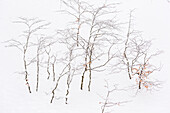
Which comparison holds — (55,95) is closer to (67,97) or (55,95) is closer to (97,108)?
(67,97)

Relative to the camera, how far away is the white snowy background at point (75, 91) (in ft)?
16.9

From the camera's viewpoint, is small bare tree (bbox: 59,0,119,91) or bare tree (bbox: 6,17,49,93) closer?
bare tree (bbox: 6,17,49,93)

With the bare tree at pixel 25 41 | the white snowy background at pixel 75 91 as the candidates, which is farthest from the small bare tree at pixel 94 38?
the bare tree at pixel 25 41

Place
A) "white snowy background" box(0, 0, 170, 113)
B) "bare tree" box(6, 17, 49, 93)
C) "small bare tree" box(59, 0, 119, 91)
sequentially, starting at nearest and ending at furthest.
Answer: "white snowy background" box(0, 0, 170, 113) → "bare tree" box(6, 17, 49, 93) → "small bare tree" box(59, 0, 119, 91)

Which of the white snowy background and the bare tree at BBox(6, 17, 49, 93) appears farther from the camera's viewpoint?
the bare tree at BBox(6, 17, 49, 93)

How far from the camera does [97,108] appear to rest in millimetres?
5156

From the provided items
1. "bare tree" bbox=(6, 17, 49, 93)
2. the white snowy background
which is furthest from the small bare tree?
"bare tree" bbox=(6, 17, 49, 93)

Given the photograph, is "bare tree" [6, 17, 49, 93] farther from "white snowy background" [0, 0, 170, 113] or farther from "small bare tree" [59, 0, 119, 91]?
"small bare tree" [59, 0, 119, 91]

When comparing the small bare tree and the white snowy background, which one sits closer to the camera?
the white snowy background

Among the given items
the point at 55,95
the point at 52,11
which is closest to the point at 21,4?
the point at 52,11

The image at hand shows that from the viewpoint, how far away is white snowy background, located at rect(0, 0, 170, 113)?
16.9 ft

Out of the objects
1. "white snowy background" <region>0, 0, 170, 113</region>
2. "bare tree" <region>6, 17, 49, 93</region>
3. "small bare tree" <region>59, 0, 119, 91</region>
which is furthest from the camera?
"small bare tree" <region>59, 0, 119, 91</region>

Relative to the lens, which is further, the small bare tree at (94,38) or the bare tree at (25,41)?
the small bare tree at (94,38)

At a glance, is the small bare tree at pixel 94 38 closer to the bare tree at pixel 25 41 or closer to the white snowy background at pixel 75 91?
the white snowy background at pixel 75 91
